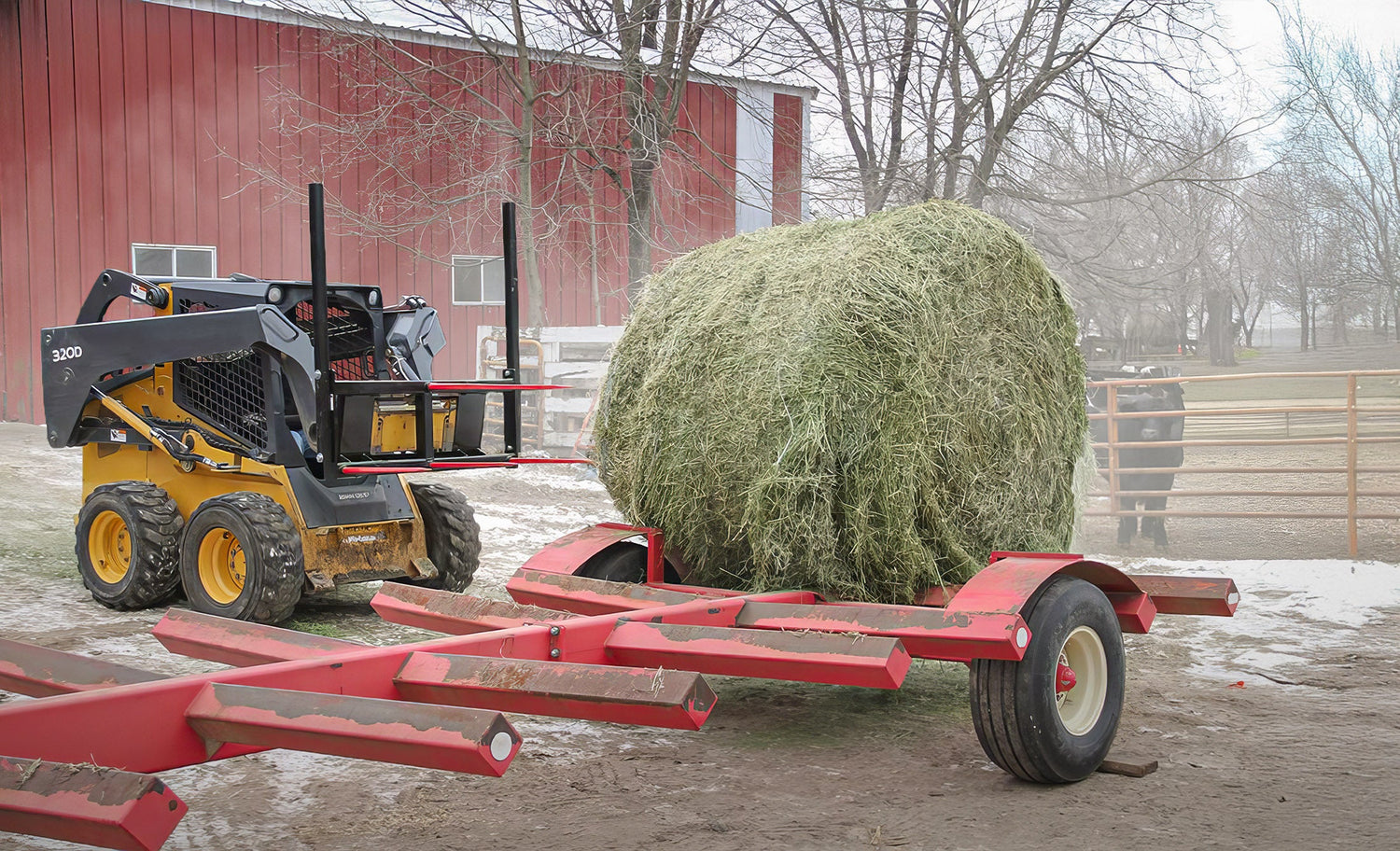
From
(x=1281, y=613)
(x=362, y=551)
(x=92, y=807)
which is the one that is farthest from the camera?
(x=1281, y=613)

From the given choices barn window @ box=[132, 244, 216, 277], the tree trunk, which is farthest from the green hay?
barn window @ box=[132, 244, 216, 277]

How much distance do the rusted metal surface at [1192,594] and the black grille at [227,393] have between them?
485 centimetres

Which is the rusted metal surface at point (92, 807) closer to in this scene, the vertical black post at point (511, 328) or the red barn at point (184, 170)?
the vertical black post at point (511, 328)

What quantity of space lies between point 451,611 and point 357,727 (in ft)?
5.95

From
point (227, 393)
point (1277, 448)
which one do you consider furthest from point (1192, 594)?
point (1277, 448)

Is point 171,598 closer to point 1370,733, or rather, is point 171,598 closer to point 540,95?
→ point 1370,733

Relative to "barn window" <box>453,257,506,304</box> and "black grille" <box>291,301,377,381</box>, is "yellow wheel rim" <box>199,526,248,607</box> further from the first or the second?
"barn window" <box>453,257,506,304</box>

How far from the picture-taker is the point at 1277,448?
21.3 meters

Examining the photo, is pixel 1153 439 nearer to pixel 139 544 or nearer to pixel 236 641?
pixel 139 544

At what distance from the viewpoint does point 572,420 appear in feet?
52.6

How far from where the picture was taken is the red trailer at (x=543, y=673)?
108 inches

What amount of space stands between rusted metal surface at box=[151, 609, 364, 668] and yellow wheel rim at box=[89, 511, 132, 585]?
3520mm

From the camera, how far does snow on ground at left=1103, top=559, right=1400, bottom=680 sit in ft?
21.6

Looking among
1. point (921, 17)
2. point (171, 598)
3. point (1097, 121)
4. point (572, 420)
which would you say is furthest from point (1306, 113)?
point (171, 598)
